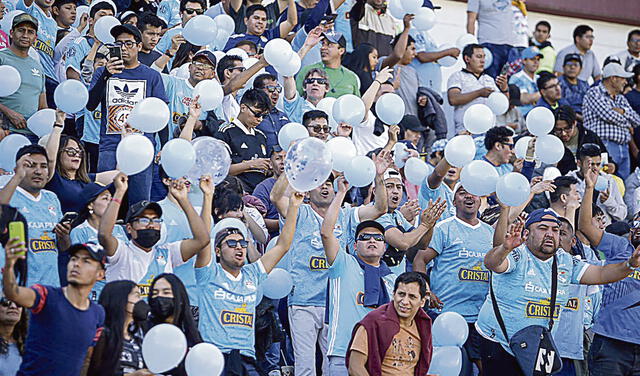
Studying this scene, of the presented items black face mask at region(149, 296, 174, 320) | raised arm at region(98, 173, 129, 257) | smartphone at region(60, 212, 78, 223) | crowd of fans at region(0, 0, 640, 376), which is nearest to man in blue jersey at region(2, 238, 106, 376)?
crowd of fans at region(0, 0, 640, 376)

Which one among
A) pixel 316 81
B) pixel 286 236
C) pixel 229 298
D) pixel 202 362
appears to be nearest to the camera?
pixel 202 362

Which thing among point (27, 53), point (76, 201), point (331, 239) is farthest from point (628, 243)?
point (27, 53)

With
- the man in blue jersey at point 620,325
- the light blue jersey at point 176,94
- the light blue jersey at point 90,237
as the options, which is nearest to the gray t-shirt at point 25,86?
the light blue jersey at point 176,94

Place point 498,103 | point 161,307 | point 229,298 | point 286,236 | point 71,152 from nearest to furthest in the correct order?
1. point 161,307
2. point 229,298
3. point 286,236
4. point 71,152
5. point 498,103

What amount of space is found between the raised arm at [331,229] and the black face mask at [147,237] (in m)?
1.27

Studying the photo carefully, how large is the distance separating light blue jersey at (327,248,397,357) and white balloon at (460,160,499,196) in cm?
110

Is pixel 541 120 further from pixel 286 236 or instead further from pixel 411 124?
pixel 286 236

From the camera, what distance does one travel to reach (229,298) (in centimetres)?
684

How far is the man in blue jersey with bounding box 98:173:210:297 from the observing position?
650cm

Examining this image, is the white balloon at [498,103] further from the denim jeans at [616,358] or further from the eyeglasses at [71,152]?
the eyeglasses at [71,152]

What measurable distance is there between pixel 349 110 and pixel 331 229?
165cm

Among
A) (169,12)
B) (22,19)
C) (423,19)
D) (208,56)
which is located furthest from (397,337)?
(169,12)

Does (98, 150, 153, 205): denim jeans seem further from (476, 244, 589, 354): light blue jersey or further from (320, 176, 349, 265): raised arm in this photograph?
(476, 244, 589, 354): light blue jersey

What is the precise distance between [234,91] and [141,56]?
0.89 metres
